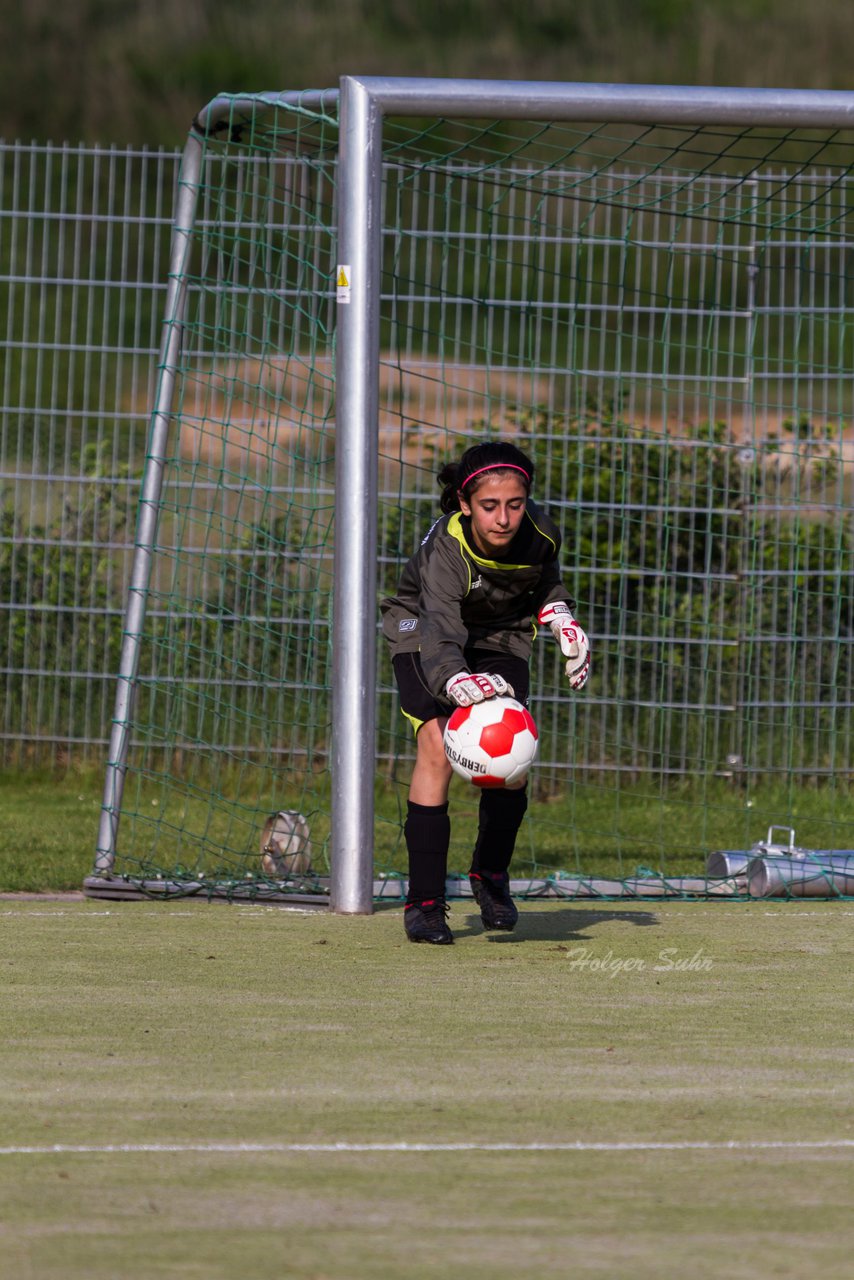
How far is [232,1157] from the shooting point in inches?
130

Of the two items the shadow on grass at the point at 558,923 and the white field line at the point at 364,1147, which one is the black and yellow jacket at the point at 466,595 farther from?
the white field line at the point at 364,1147

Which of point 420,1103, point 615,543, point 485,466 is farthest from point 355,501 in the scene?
point 615,543

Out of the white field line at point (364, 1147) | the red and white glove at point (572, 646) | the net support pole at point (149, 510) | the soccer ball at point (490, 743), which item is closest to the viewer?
the white field line at point (364, 1147)

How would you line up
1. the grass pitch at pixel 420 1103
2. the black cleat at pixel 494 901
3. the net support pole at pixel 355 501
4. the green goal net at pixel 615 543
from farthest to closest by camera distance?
the green goal net at pixel 615 543
the net support pole at pixel 355 501
the black cleat at pixel 494 901
the grass pitch at pixel 420 1103

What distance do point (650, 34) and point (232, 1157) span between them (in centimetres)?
3802

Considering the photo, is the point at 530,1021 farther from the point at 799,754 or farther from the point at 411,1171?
the point at 799,754

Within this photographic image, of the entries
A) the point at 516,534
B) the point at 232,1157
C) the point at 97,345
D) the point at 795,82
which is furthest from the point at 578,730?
the point at 795,82

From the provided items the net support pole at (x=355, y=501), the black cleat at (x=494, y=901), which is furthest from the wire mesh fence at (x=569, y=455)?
the black cleat at (x=494, y=901)

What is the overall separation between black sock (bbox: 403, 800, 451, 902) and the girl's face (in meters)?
0.79

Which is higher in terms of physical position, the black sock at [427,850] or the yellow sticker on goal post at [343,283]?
the yellow sticker on goal post at [343,283]

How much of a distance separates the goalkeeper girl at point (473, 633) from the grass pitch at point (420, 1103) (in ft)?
0.77

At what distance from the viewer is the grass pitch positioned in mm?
2877

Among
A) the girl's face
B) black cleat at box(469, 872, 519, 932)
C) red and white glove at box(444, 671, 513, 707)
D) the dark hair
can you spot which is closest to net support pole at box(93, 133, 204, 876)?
black cleat at box(469, 872, 519, 932)

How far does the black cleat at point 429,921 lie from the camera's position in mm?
5523
